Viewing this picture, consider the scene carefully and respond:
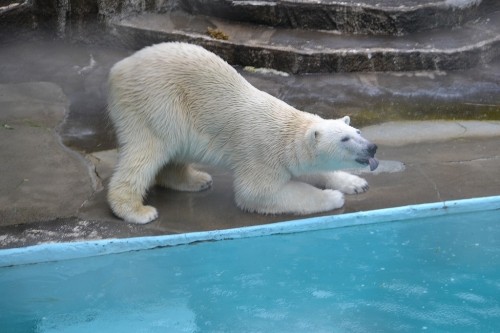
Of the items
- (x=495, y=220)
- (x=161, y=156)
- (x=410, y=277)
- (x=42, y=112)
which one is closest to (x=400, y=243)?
(x=410, y=277)

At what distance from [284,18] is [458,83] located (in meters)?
1.68

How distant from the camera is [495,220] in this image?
14.7 ft

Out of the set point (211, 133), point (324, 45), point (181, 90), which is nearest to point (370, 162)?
point (211, 133)

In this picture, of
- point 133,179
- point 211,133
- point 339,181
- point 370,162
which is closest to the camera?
point 370,162

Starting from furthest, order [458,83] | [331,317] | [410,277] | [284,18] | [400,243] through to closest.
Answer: [284,18], [458,83], [400,243], [410,277], [331,317]

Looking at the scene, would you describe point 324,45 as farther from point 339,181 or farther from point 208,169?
point 339,181

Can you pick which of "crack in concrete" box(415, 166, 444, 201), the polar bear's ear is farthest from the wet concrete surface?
the polar bear's ear

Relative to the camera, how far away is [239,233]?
4230 mm

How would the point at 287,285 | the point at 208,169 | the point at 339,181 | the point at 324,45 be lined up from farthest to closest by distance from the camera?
the point at 324,45 → the point at 208,169 → the point at 339,181 → the point at 287,285

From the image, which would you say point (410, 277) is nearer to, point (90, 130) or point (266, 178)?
point (266, 178)

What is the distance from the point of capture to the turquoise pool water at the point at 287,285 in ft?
12.3

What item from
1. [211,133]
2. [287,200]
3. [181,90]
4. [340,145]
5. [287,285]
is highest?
[181,90]

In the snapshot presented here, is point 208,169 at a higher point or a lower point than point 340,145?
lower

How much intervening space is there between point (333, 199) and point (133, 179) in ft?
3.90
